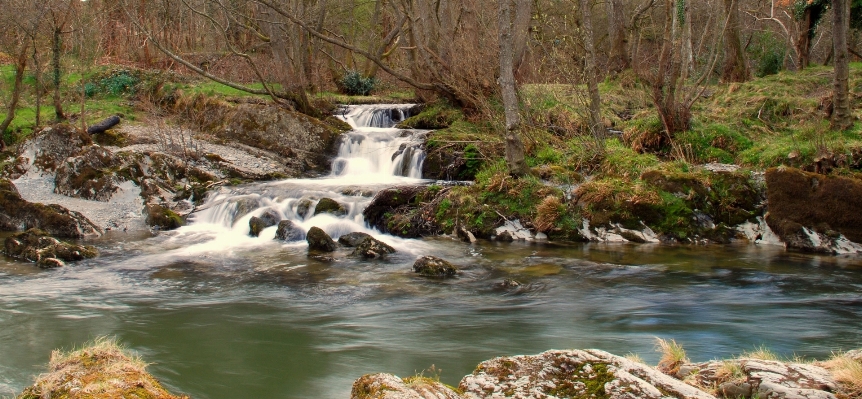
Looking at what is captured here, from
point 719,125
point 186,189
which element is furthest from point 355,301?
point 719,125

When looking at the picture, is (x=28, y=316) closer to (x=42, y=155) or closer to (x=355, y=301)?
(x=355, y=301)

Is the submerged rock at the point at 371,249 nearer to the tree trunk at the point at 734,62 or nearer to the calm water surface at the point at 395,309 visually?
the calm water surface at the point at 395,309

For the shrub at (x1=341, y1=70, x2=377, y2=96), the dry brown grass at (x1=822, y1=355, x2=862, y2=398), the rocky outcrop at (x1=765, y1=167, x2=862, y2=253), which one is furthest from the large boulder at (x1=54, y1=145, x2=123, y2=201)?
the dry brown grass at (x1=822, y1=355, x2=862, y2=398)

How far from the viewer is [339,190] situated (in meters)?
14.7

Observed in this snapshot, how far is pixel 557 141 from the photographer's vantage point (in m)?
15.4

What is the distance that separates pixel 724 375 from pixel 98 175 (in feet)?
45.9

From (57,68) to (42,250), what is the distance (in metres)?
10.2

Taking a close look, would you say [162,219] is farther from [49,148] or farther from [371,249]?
[371,249]

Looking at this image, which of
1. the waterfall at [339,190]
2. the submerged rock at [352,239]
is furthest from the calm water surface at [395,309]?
the waterfall at [339,190]

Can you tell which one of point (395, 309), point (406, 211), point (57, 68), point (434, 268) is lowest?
point (395, 309)

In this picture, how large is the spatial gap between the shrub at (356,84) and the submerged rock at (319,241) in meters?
14.7

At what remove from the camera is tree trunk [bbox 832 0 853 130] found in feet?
44.5

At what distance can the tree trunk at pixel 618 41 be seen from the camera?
2252cm

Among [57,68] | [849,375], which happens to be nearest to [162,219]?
[57,68]
